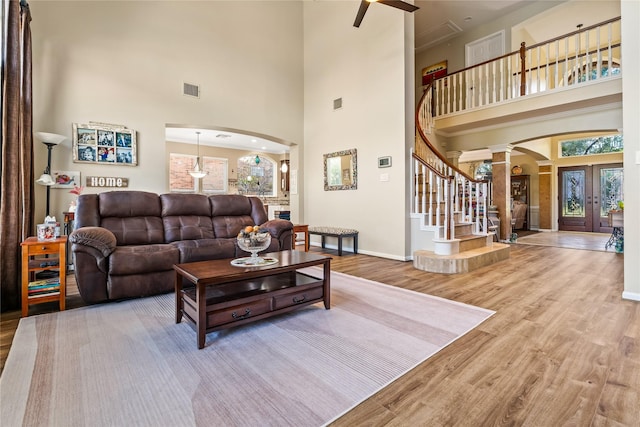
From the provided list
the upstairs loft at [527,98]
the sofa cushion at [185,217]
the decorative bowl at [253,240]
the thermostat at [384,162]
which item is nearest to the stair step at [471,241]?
the thermostat at [384,162]

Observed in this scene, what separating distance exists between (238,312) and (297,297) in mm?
503

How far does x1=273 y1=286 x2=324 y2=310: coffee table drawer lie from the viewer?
2.29 meters

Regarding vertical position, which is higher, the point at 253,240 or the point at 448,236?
the point at 253,240

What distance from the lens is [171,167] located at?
877cm

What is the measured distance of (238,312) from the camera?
82.1 inches

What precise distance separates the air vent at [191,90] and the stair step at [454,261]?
4.59 m

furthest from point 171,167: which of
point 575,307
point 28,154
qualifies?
point 575,307

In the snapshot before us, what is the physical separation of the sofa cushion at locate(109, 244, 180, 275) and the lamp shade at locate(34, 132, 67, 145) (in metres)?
2.09

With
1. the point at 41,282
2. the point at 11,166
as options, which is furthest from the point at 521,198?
the point at 11,166

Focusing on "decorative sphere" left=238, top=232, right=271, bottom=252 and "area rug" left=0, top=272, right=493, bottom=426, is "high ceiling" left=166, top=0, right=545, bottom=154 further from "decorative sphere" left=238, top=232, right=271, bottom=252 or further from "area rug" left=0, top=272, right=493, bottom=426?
"area rug" left=0, top=272, right=493, bottom=426

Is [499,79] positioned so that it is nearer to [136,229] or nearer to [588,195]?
[588,195]

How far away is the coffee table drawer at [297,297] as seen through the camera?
229 centimetres

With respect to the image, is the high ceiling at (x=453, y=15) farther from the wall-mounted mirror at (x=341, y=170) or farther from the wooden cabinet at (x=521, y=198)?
the wooden cabinet at (x=521, y=198)

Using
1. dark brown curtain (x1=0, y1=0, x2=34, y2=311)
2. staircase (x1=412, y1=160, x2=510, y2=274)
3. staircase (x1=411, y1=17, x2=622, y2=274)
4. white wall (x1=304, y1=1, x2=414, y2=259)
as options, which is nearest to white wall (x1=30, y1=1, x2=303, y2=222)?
white wall (x1=304, y1=1, x2=414, y2=259)
